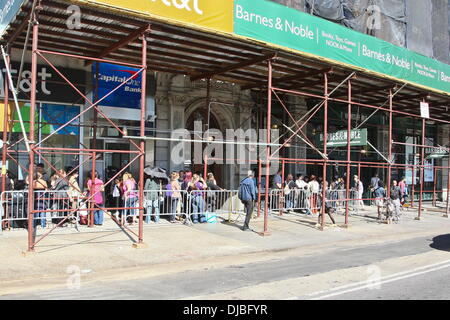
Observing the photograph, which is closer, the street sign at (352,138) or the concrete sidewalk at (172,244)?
the concrete sidewalk at (172,244)

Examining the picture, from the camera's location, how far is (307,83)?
1481 centimetres

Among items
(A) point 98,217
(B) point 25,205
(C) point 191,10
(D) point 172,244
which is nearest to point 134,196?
(A) point 98,217

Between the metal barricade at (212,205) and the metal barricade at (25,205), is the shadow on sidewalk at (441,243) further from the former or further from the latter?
the metal barricade at (25,205)

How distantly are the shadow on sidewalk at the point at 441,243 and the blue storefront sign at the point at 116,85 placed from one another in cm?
983

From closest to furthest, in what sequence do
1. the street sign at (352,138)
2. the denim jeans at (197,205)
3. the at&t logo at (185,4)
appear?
the at&t logo at (185,4) → the denim jeans at (197,205) → the street sign at (352,138)

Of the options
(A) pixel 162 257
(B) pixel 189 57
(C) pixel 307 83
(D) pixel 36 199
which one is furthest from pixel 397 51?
(D) pixel 36 199

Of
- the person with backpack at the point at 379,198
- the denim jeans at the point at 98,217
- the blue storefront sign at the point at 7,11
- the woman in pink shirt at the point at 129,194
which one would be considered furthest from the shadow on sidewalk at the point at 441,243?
the blue storefront sign at the point at 7,11

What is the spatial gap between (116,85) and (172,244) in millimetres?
6330

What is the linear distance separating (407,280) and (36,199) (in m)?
8.37

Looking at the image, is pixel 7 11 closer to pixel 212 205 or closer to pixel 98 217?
pixel 98 217

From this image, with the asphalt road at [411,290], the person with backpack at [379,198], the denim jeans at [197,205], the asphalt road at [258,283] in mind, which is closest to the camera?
the asphalt road at [411,290]

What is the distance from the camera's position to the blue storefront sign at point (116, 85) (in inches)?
545

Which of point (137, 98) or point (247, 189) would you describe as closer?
point (247, 189)
